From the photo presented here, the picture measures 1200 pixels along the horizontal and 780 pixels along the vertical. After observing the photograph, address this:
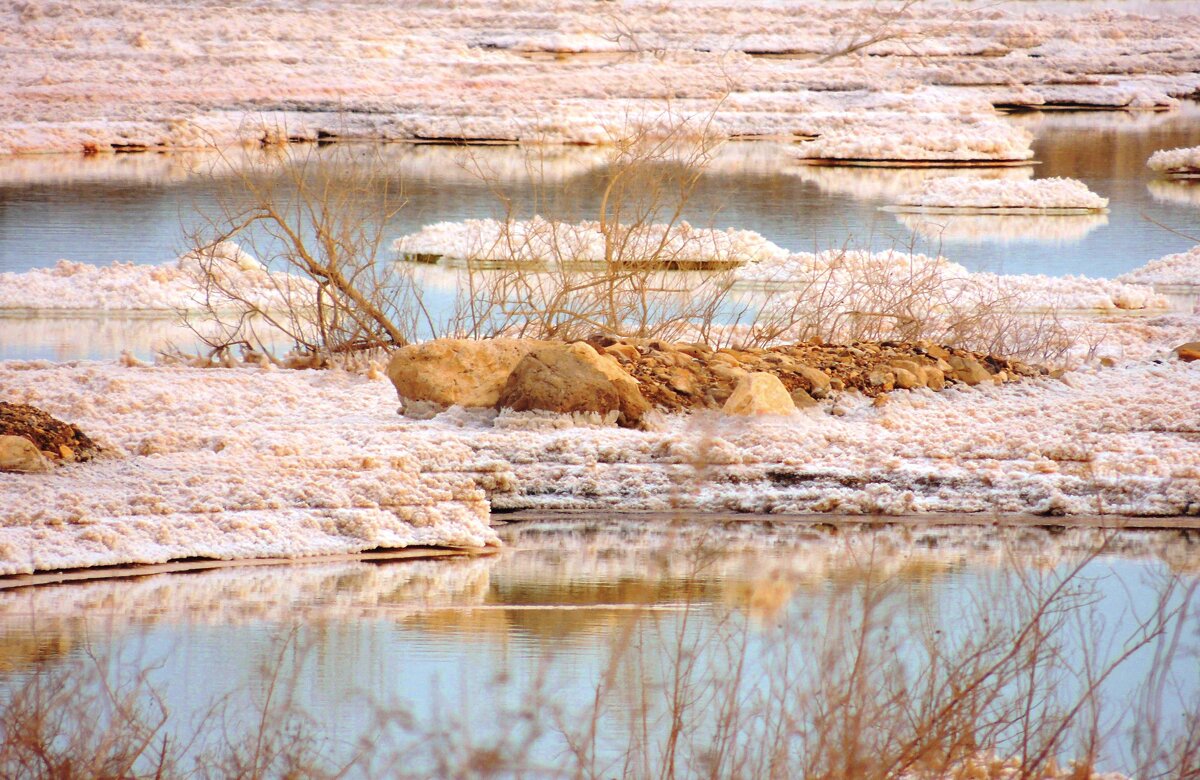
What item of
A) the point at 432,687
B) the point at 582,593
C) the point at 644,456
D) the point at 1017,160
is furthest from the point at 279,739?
the point at 1017,160

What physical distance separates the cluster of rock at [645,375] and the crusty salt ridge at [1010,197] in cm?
958

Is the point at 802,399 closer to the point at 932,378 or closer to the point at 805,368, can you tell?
the point at 805,368

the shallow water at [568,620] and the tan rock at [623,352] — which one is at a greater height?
the tan rock at [623,352]

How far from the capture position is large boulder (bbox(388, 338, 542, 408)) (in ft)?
21.8

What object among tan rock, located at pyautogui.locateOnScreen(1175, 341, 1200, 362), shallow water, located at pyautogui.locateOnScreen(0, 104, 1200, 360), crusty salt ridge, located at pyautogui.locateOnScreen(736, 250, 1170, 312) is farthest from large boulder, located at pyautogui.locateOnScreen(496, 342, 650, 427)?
crusty salt ridge, located at pyautogui.locateOnScreen(736, 250, 1170, 312)

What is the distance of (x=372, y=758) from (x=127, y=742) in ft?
1.66

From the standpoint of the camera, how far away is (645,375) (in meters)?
6.81

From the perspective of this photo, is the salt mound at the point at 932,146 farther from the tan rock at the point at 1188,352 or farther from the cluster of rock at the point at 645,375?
the cluster of rock at the point at 645,375

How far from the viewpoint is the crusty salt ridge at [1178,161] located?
19938 mm

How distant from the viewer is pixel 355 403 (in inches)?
274

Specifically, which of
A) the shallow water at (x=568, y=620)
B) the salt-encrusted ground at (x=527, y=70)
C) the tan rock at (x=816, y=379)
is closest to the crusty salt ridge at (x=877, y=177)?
the salt-encrusted ground at (x=527, y=70)

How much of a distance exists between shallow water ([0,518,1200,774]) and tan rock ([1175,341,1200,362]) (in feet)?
10.2

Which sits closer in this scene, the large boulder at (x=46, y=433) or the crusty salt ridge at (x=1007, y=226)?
the large boulder at (x=46, y=433)

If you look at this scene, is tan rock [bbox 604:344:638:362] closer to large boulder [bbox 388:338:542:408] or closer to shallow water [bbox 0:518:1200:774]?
large boulder [bbox 388:338:542:408]
